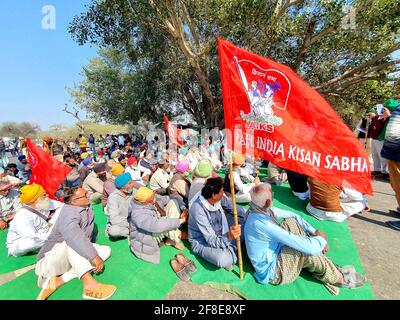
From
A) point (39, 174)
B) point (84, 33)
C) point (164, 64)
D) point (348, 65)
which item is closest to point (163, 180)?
point (39, 174)

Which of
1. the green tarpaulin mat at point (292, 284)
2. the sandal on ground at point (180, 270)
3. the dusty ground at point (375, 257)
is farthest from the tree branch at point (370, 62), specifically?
the sandal on ground at point (180, 270)

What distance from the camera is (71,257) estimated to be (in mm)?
2650

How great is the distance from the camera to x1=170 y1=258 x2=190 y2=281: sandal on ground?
287 cm

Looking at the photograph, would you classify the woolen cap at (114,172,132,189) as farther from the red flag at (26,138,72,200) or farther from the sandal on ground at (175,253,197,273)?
the sandal on ground at (175,253,197,273)

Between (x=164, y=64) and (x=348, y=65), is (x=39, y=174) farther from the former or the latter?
(x=348, y=65)

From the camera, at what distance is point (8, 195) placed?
478 centimetres

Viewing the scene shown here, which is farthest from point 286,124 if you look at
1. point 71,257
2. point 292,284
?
point 71,257

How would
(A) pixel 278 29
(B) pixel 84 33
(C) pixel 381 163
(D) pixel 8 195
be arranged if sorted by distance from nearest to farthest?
(D) pixel 8 195 < (C) pixel 381 163 < (A) pixel 278 29 < (B) pixel 84 33

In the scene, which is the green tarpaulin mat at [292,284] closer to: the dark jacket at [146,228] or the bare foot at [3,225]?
the dark jacket at [146,228]

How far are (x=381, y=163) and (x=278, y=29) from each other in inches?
218

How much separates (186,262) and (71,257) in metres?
1.29

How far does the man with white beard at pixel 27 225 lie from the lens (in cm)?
329

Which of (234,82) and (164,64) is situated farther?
(164,64)

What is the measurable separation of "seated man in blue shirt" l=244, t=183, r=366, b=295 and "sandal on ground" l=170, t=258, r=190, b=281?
814 millimetres
